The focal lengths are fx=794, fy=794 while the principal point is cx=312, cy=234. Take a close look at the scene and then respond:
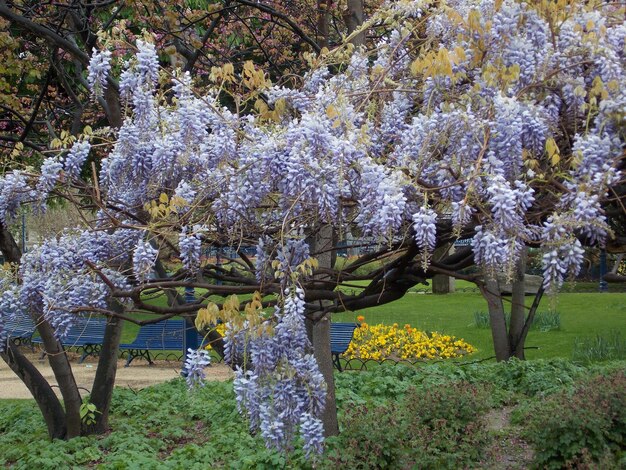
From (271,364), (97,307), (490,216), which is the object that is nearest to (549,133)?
(490,216)

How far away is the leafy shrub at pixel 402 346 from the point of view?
11.2m

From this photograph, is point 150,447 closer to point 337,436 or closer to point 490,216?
point 337,436

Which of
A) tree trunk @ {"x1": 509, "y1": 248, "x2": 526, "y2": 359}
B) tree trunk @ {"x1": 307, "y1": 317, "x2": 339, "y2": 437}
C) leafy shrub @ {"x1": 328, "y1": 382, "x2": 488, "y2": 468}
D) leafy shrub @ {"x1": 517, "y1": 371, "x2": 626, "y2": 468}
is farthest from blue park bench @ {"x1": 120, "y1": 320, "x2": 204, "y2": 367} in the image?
leafy shrub @ {"x1": 517, "y1": 371, "x2": 626, "y2": 468}

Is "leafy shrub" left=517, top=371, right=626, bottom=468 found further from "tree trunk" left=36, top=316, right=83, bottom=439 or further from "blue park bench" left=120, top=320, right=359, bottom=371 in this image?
"blue park bench" left=120, top=320, right=359, bottom=371

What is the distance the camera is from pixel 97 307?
348 centimetres

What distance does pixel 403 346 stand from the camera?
11438mm

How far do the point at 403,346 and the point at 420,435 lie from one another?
20.7ft

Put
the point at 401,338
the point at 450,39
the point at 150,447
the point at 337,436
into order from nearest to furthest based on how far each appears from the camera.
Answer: the point at 450,39
the point at 337,436
the point at 150,447
the point at 401,338

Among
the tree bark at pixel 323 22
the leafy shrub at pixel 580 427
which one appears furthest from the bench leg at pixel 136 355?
the leafy shrub at pixel 580 427

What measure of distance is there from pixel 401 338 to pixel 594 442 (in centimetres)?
654

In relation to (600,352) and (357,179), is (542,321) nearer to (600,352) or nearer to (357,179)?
(600,352)

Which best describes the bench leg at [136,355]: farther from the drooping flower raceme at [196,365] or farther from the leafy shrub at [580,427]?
the drooping flower raceme at [196,365]

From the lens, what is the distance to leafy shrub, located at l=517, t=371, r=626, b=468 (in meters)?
5.00

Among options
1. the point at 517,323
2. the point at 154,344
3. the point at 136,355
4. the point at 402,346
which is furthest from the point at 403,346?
the point at 136,355
